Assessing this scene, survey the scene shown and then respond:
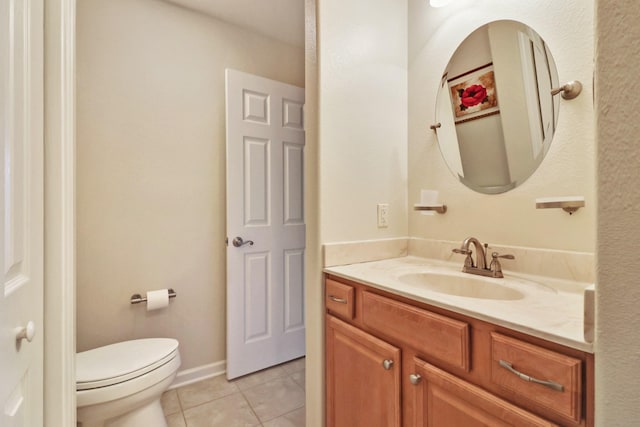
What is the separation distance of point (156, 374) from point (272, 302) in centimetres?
87

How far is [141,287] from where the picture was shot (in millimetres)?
1716

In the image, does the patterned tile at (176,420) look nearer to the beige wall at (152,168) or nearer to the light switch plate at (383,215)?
the beige wall at (152,168)

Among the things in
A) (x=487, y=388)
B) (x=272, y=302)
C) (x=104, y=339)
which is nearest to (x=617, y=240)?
(x=487, y=388)

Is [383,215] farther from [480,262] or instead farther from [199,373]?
[199,373]

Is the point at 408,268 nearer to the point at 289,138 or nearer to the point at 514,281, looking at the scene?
the point at 514,281

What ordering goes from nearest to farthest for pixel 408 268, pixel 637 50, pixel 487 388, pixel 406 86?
pixel 637 50 → pixel 487 388 → pixel 408 268 → pixel 406 86

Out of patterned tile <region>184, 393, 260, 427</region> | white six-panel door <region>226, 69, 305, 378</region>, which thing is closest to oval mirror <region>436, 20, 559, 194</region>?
white six-panel door <region>226, 69, 305, 378</region>

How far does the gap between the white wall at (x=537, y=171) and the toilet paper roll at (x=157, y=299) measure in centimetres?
151

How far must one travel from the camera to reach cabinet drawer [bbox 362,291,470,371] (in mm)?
758

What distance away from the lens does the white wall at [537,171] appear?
982 millimetres

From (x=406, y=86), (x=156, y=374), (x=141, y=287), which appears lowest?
(x=156, y=374)

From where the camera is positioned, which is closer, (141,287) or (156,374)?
(156,374)

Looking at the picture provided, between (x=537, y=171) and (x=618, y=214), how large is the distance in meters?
0.89
